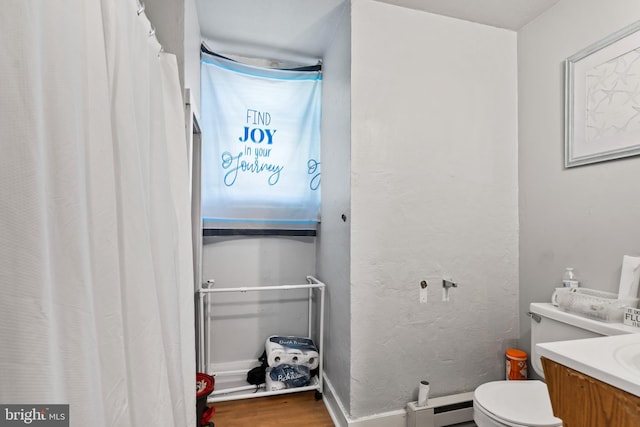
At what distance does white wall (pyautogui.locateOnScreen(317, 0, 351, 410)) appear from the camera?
159 centimetres

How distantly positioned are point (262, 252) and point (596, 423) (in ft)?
6.18

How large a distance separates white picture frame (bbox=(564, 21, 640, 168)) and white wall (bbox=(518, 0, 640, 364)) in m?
0.05

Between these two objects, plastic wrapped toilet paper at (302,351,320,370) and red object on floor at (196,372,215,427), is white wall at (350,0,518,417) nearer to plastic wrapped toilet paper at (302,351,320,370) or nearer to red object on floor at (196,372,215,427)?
plastic wrapped toilet paper at (302,351,320,370)

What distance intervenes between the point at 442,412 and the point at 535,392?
483 millimetres

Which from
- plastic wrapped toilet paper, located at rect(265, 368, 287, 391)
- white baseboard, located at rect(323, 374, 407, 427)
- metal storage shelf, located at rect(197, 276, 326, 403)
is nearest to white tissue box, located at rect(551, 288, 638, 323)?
white baseboard, located at rect(323, 374, 407, 427)

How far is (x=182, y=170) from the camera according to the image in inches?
42.9

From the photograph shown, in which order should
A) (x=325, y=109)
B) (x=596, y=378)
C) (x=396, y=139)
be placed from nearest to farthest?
(x=596, y=378), (x=396, y=139), (x=325, y=109)

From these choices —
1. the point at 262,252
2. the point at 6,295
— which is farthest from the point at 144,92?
the point at 262,252

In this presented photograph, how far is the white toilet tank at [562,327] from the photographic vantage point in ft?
3.76

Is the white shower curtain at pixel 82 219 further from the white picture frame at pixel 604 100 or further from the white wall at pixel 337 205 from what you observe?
the white picture frame at pixel 604 100

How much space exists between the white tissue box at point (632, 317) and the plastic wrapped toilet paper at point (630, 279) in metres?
0.08

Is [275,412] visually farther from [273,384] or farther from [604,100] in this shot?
[604,100]

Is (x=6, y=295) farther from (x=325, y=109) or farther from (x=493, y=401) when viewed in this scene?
(x=325, y=109)

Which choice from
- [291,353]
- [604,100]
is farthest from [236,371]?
[604,100]
